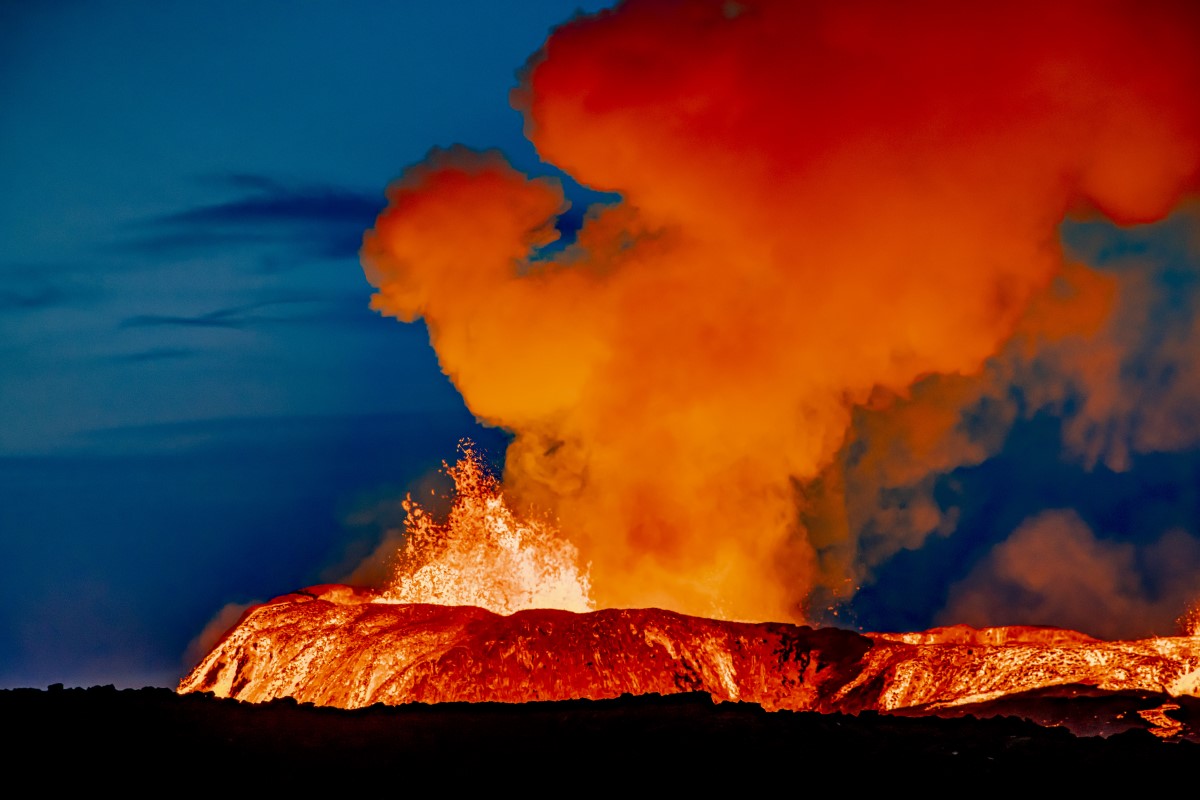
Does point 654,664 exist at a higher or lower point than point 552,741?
higher

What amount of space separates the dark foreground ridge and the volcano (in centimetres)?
705

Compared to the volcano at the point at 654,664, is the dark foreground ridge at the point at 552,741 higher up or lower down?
lower down

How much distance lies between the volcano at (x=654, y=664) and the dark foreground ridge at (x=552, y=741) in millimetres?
7054

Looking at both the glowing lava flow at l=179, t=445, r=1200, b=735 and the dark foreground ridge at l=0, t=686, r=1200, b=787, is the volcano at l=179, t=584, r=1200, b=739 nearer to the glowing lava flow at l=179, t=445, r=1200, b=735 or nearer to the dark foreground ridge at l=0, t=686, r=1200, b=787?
the glowing lava flow at l=179, t=445, r=1200, b=735

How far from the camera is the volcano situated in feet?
125

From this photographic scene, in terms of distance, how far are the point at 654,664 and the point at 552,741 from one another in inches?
479

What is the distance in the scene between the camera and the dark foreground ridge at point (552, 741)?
86.8 ft

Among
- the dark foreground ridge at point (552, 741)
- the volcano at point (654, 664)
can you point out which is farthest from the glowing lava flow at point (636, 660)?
the dark foreground ridge at point (552, 741)

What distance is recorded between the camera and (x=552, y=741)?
28438 mm

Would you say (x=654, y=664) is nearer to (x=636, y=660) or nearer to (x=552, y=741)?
(x=636, y=660)

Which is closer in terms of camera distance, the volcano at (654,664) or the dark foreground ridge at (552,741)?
the dark foreground ridge at (552,741)

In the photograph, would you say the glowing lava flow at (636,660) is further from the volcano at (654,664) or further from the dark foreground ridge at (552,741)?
the dark foreground ridge at (552,741)

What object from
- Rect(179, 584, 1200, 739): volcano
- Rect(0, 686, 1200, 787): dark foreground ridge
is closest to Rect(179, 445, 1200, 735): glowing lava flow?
Rect(179, 584, 1200, 739): volcano

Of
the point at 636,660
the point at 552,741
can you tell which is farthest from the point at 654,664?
the point at 552,741
